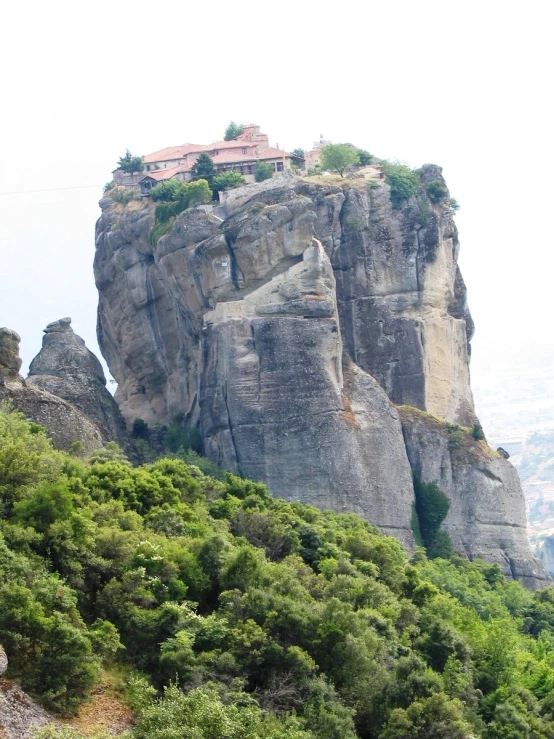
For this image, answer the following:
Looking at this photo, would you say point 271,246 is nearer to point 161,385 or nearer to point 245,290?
point 245,290

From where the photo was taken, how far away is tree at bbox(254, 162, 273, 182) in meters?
75.1

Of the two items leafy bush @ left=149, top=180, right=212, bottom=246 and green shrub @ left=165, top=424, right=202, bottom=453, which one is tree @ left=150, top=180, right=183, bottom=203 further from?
green shrub @ left=165, top=424, right=202, bottom=453

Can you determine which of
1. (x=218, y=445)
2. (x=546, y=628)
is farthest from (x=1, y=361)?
(x=546, y=628)

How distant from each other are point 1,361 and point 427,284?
71.5 feet

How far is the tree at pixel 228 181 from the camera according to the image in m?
73.2

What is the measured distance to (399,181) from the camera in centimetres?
7319

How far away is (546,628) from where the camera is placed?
62.8m

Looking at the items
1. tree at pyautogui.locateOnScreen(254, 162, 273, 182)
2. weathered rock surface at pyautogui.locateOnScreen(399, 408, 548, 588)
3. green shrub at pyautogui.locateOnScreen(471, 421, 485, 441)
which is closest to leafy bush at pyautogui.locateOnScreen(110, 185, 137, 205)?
tree at pyautogui.locateOnScreen(254, 162, 273, 182)

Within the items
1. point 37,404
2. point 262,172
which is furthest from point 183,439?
point 262,172

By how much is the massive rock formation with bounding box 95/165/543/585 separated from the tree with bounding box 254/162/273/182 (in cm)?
281

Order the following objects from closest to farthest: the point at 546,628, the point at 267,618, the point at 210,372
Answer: the point at 267,618 < the point at 546,628 < the point at 210,372

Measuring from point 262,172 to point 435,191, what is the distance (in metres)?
7.33

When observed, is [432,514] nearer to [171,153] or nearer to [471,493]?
[471,493]

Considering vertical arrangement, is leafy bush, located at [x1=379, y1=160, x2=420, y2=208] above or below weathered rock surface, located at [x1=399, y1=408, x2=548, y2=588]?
above
